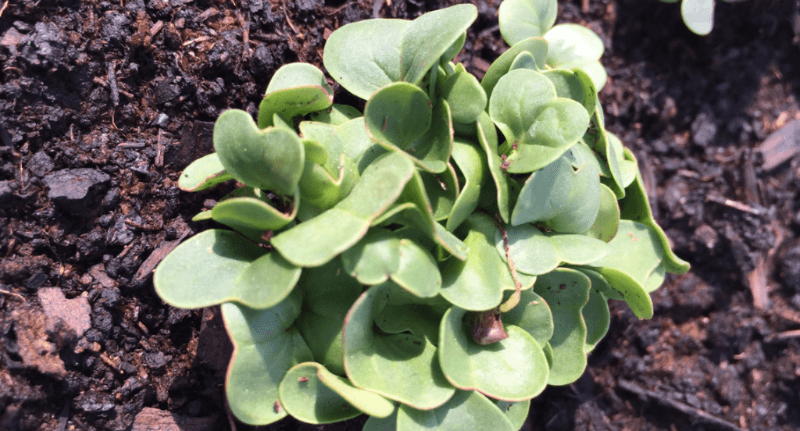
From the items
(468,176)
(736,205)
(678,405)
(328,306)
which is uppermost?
(468,176)

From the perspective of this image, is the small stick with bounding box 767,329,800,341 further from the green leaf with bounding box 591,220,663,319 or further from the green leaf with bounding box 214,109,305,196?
the green leaf with bounding box 214,109,305,196

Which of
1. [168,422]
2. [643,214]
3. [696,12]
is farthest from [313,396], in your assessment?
[696,12]

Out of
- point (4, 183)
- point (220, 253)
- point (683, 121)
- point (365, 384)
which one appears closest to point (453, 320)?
point (365, 384)

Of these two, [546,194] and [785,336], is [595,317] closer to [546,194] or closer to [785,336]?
[546,194]

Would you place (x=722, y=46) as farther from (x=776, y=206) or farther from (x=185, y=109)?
(x=185, y=109)

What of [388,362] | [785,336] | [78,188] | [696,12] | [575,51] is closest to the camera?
[388,362]

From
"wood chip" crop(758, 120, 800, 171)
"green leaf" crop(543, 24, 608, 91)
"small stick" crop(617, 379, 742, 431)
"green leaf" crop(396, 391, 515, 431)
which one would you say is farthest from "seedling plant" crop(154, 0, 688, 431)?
"wood chip" crop(758, 120, 800, 171)

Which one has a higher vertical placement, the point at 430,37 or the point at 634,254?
the point at 430,37
